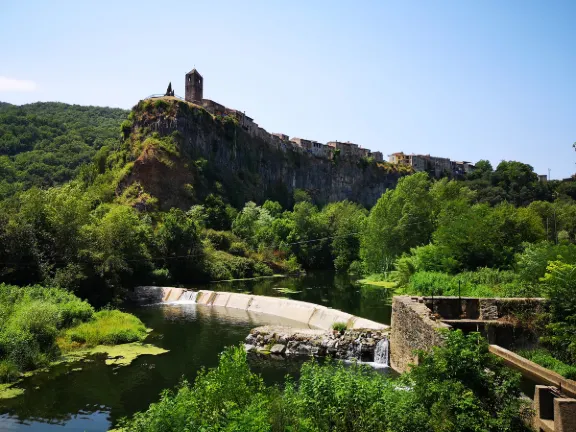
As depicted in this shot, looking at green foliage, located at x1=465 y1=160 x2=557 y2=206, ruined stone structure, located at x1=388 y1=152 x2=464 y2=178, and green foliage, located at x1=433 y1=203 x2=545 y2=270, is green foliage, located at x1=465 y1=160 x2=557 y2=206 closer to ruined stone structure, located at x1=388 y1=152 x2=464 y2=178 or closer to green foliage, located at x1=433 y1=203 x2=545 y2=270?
ruined stone structure, located at x1=388 y1=152 x2=464 y2=178

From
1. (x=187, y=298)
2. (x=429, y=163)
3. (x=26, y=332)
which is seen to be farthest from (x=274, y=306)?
(x=429, y=163)

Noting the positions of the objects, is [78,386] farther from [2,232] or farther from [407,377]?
[2,232]

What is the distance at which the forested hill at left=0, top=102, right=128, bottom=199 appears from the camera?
77.1 meters

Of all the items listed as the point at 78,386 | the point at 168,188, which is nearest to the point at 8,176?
the point at 168,188

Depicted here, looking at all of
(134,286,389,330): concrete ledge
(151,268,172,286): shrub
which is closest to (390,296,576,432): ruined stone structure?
(134,286,389,330): concrete ledge

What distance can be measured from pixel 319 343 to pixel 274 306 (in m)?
11.1

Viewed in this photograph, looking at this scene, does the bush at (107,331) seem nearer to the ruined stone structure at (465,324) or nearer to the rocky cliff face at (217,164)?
the ruined stone structure at (465,324)

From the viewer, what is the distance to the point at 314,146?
119 meters

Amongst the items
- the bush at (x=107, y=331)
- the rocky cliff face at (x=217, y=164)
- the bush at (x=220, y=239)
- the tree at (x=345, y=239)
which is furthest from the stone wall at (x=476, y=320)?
the rocky cliff face at (x=217, y=164)

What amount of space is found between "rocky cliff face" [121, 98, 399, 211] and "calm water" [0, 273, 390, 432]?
4007 cm

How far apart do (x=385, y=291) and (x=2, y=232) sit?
30.2m

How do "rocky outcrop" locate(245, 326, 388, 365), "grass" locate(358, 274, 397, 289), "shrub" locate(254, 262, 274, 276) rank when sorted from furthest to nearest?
"shrub" locate(254, 262, 274, 276) < "grass" locate(358, 274, 397, 289) < "rocky outcrop" locate(245, 326, 388, 365)

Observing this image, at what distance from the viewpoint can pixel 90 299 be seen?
3547cm

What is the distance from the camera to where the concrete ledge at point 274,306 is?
26.8 meters
